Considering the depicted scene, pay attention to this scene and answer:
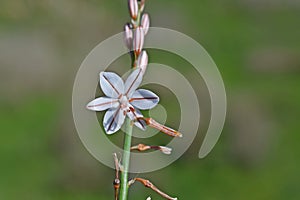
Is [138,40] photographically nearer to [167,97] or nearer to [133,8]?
[133,8]

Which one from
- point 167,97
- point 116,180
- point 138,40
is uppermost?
point 167,97

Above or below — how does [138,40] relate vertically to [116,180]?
above

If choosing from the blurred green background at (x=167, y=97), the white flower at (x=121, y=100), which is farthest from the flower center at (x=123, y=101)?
the blurred green background at (x=167, y=97)

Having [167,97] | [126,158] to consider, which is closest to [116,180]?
[126,158]

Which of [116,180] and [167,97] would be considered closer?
[116,180]

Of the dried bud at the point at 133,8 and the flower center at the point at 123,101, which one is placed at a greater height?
the dried bud at the point at 133,8

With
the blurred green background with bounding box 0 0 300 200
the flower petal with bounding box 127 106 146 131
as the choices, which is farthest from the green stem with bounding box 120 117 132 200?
the blurred green background with bounding box 0 0 300 200

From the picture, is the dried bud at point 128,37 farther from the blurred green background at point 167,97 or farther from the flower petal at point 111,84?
the blurred green background at point 167,97

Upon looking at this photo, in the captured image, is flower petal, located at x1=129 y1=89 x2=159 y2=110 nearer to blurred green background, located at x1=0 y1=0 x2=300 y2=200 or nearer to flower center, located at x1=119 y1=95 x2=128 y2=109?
flower center, located at x1=119 y1=95 x2=128 y2=109
